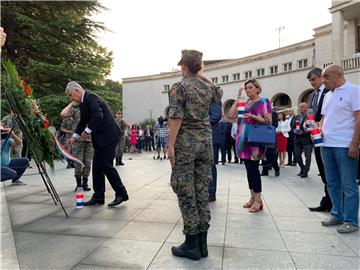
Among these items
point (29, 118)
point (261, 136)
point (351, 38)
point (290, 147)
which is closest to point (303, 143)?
point (290, 147)

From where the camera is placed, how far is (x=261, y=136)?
178 inches

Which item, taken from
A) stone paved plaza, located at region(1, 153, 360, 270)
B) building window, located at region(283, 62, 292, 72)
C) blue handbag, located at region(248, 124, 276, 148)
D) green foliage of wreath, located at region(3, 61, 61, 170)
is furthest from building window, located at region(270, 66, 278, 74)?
green foliage of wreath, located at region(3, 61, 61, 170)

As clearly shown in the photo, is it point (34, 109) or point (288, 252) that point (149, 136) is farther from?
point (288, 252)

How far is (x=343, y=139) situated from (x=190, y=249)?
2.32 metres

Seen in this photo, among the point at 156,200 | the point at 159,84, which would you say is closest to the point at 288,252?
the point at 156,200

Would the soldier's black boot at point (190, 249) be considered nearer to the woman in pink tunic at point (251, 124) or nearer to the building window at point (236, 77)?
the woman in pink tunic at point (251, 124)

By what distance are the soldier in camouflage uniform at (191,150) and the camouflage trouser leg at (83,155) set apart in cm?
405

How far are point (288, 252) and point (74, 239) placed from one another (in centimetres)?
228

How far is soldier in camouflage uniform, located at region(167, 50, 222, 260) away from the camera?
3.03 meters

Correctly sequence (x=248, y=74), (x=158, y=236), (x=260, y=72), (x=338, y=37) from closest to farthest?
(x=158, y=236), (x=338, y=37), (x=260, y=72), (x=248, y=74)

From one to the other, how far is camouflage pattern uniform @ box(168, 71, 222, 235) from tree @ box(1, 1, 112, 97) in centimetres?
1429

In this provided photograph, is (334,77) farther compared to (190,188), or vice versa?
(334,77)

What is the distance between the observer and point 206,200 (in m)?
3.18

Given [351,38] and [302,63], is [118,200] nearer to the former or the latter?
[351,38]
